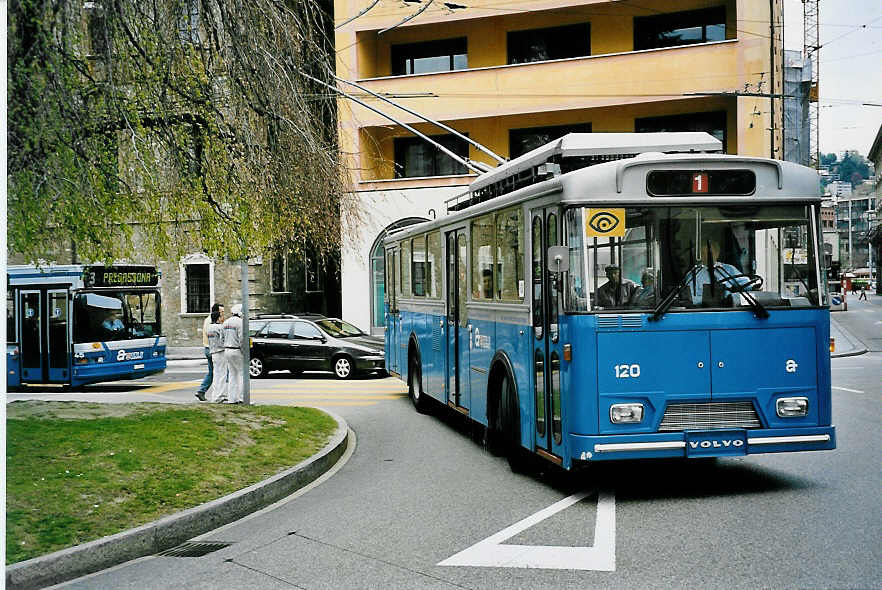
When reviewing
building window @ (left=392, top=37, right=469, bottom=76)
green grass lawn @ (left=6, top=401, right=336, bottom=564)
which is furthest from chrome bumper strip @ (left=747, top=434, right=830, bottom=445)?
building window @ (left=392, top=37, right=469, bottom=76)

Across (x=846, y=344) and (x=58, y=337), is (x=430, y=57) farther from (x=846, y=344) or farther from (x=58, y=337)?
(x=58, y=337)

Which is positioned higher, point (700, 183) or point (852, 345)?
point (700, 183)

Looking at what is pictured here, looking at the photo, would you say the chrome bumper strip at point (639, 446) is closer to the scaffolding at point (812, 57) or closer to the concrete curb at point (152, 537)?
the concrete curb at point (152, 537)

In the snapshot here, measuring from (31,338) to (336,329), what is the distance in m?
6.99

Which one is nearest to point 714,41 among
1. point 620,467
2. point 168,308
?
point 168,308

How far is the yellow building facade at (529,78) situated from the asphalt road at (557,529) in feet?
66.8

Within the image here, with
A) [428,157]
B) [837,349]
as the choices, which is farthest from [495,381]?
[428,157]

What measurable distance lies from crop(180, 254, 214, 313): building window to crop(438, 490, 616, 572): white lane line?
95.6ft

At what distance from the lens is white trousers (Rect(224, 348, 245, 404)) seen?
16.2 meters

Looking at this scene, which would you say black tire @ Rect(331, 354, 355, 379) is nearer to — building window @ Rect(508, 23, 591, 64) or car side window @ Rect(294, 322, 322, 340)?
car side window @ Rect(294, 322, 322, 340)

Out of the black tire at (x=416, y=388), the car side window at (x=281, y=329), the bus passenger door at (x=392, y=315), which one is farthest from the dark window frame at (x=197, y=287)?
the black tire at (x=416, y=388)

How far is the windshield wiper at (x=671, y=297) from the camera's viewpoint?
821cm

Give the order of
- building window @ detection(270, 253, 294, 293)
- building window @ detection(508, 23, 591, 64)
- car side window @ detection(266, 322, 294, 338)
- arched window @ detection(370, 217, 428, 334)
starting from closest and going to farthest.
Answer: car side window @ detection(266, 322, 294, 338), building window @ detection(508, 23, 591, 64), arched window @ detection(370, 217, 428, 334), building window @ detection(270, 253, 294, 293)

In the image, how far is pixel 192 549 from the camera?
23.9ft
